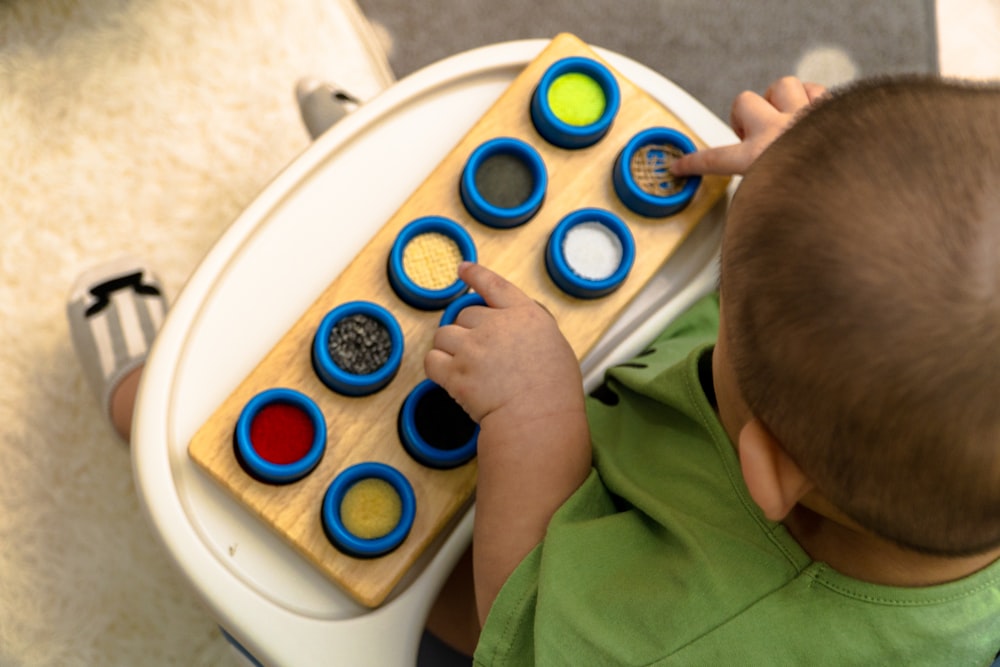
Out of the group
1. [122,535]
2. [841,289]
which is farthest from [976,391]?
[122,535]

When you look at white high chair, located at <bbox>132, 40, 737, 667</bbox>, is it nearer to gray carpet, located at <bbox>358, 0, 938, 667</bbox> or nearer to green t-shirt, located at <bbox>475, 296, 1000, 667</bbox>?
green t-shirt, located at <bbox>475, 296, 1000, 667</bbox>

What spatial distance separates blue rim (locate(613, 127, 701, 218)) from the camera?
1.70 feet

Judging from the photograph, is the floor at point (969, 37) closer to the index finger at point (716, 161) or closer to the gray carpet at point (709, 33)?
the gray carpet at point (709, 33)

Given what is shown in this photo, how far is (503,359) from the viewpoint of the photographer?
473mm

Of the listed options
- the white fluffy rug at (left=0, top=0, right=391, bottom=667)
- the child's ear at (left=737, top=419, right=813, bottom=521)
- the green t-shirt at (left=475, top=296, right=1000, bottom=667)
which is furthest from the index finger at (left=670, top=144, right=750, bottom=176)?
the white fluffy rug at (left=0, top=0, right=391, bottom=667)

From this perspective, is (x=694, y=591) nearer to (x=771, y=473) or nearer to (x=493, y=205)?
(x=771, y=473)

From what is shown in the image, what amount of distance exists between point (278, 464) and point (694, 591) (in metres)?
0.22

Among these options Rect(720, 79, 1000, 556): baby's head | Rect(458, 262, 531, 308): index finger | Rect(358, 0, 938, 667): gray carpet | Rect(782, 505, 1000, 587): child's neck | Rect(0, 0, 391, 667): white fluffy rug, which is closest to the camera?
Rect(720, 79, 1000, 556): baby's head

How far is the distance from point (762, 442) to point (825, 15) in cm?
85

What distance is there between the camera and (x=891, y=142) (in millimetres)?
302

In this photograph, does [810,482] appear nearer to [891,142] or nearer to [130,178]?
[891,142]

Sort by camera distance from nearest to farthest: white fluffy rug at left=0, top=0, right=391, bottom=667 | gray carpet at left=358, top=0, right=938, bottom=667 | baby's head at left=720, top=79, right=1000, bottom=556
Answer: baby's head at left=720, top=79, right=1000, bottom=556 → white fluffy rug at left=0, top=0, right=391, bottom=667 → gray carpet at left=358, top=0, right=938, bottom=667

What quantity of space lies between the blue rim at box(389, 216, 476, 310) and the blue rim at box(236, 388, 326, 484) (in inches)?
3.1

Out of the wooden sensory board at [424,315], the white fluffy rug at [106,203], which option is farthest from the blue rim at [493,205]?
the white fluffy rug at [106,203]
